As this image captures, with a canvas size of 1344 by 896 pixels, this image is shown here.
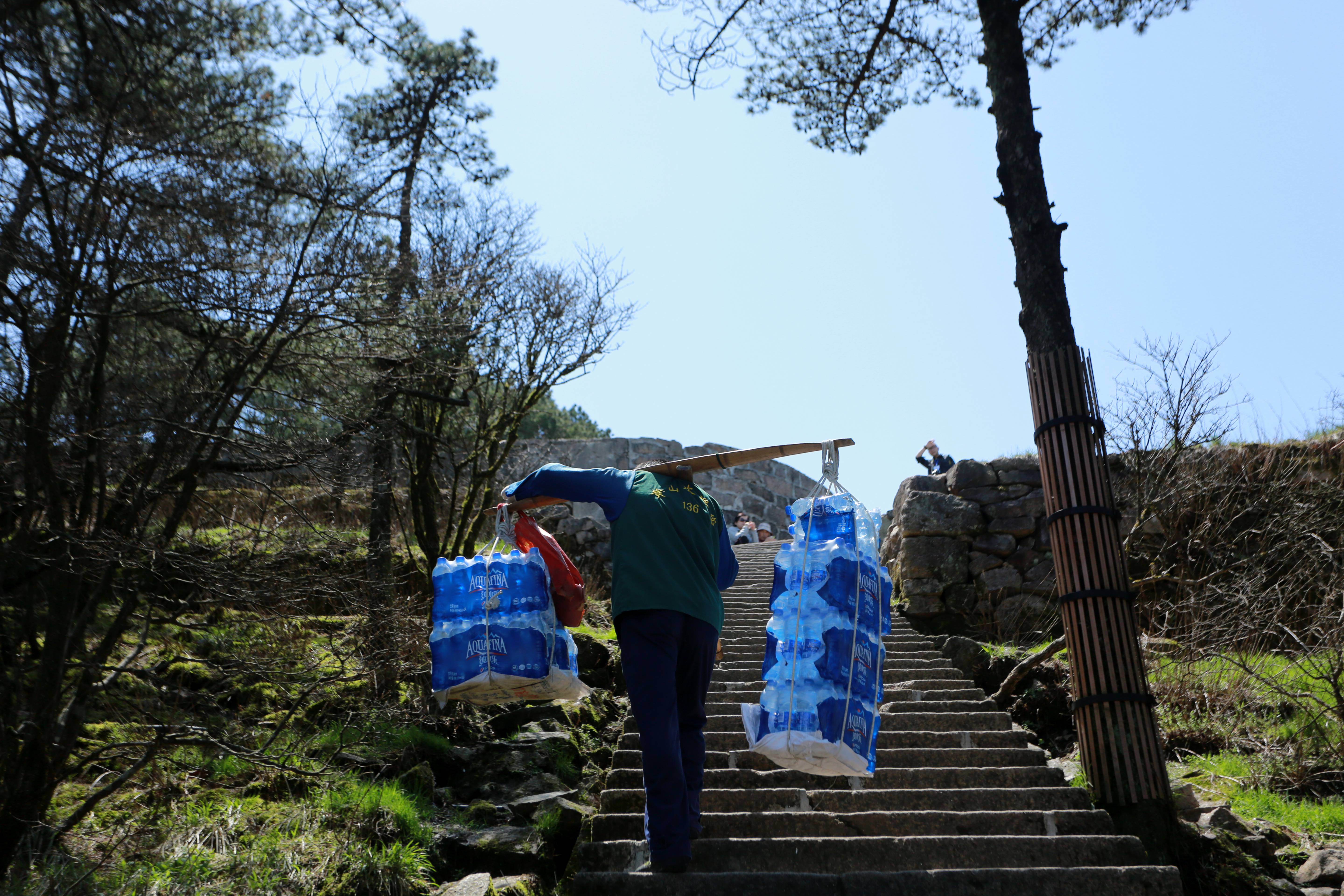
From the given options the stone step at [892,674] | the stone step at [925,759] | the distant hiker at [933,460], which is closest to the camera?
the stone step at [925,759]

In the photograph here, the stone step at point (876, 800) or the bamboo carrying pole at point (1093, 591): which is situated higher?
the bamboo carrying pole at point (1093, 591)

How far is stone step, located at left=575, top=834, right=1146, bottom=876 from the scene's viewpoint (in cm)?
397

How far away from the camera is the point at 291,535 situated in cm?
538

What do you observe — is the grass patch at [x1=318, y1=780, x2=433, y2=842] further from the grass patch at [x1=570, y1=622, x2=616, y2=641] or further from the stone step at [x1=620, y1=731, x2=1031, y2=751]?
the grass patch at [x1=570, y1=622, x2=616, y2=641]

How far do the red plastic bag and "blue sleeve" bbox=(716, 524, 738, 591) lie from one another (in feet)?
1.92

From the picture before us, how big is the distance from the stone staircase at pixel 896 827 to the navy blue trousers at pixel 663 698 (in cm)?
19

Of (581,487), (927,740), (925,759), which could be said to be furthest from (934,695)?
(581,487)

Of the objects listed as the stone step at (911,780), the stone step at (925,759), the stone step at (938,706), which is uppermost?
the stone step at (938,706)

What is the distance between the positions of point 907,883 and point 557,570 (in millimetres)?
1834

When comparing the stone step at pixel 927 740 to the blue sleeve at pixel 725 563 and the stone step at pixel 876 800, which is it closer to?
the stone step at pixel 876 800

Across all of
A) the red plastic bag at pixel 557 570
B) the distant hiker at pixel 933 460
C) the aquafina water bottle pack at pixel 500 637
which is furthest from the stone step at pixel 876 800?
the distant hiker at pixel 933 460

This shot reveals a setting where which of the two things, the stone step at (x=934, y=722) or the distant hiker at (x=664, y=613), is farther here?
the stone step at (x=934, y=722)

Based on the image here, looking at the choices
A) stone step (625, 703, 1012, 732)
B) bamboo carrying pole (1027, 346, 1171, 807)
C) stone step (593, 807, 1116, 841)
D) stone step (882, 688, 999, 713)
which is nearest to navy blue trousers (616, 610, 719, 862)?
stone step (593, 807, 1116, 841)

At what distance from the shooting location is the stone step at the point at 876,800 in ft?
14.8
